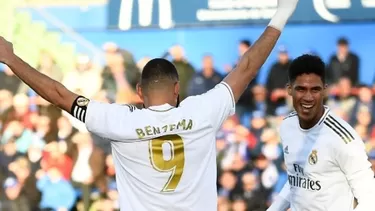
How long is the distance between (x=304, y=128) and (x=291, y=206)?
0.51 m

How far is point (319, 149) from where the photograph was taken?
4551mm

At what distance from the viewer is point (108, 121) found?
3.66 metres

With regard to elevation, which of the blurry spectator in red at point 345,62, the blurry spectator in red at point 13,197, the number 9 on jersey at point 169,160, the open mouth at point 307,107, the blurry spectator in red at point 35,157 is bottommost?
the blurry spectator in red at point 13,197

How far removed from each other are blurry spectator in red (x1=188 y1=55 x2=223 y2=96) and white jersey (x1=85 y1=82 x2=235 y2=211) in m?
5.11

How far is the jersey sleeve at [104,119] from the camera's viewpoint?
12.0 ft

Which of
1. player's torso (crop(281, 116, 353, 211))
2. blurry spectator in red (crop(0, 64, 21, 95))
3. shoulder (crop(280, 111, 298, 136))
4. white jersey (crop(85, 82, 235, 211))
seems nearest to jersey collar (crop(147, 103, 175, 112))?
white jersey (crop(85, 82, 235, 211))

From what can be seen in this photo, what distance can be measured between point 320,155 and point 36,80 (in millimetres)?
1808

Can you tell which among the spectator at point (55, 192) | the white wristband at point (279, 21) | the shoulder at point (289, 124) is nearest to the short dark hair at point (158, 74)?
the white wristband at point (279, 21)

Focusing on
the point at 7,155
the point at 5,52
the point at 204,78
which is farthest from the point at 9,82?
the point at 5,52

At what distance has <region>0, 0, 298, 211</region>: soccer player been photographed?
3650 millimetres

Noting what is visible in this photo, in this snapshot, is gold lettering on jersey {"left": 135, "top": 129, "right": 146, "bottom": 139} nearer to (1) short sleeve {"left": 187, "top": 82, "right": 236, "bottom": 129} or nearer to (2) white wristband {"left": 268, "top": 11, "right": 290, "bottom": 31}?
(1) short sleeve {"left": 187, "top": 82, "right": 236, "bottom": 129}

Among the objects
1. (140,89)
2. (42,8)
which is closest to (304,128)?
(140,89)

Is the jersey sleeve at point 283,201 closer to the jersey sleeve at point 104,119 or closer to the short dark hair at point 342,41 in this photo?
the jersey sleeve at point 104,119

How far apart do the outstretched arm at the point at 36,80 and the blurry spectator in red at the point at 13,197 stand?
5636 mm
